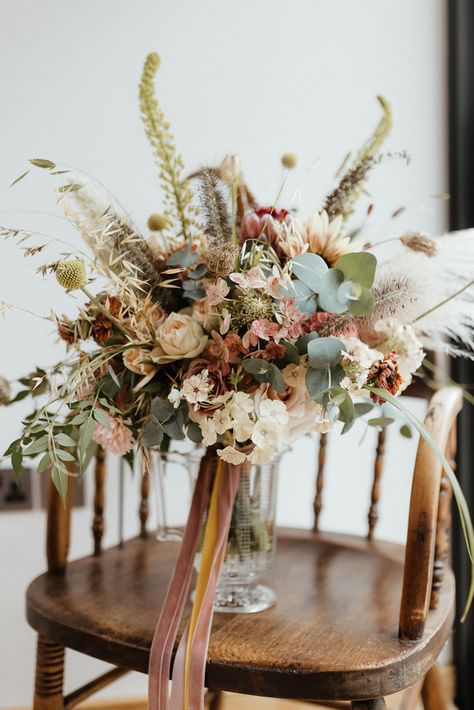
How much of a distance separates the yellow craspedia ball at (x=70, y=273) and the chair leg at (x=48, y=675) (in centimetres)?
47

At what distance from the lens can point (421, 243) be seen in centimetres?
76

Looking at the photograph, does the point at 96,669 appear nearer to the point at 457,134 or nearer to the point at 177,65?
the point at 177,65

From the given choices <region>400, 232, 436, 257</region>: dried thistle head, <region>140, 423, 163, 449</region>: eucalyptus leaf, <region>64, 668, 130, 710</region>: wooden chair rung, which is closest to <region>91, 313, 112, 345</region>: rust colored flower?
<region>140, 423, 163, 449</region>: eucalyptus leaf

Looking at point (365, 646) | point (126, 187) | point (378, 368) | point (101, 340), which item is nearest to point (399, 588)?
point (365, 646)

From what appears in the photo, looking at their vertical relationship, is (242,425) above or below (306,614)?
above

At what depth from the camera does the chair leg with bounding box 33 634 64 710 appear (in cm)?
89

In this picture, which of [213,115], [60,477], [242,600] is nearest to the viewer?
[60,477]

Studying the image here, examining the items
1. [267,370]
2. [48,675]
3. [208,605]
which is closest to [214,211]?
[267,370]

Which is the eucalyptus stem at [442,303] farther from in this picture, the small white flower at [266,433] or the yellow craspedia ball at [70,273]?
the yellow craspedia ball at [70,273]

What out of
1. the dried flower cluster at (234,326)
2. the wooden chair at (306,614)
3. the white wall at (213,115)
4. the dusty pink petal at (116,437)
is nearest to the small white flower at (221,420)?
the dried flower cluster at (234,326)

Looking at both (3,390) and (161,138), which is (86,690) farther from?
(161,138)

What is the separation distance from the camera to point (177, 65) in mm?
1271

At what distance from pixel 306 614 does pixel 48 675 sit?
0.33 m

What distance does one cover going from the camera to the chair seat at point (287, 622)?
705 mm
